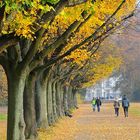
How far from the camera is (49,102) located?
103ft

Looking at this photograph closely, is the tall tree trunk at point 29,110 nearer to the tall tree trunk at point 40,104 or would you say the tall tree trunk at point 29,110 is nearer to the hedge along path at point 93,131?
the hedge along path at point 93,131

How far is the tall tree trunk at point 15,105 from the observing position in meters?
17.3

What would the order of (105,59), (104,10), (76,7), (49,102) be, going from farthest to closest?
(105,59)
(49,102)
(104,10)
(76,7)

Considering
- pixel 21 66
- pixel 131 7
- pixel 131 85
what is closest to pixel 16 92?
pixel 21 66

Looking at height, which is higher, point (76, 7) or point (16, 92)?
point (76, 7)

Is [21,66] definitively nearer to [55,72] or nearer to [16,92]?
[16,92]

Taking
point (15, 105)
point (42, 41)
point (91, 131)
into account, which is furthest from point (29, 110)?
point (91, 131)

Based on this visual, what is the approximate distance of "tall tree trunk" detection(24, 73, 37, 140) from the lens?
20.8 meters

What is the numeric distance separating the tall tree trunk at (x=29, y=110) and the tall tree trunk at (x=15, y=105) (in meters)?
3.21

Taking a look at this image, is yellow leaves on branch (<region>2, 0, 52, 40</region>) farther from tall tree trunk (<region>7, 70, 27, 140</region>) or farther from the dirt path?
the dirt path

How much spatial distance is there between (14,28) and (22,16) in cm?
84

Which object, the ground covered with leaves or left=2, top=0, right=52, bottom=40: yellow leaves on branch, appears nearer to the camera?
left=2, top=0, right=52, bottom=40: yellow leaves on branch

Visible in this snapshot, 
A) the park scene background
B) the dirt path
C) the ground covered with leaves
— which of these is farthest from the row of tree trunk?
the dirt path

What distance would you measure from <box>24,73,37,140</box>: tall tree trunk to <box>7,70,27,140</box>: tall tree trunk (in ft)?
10.5
